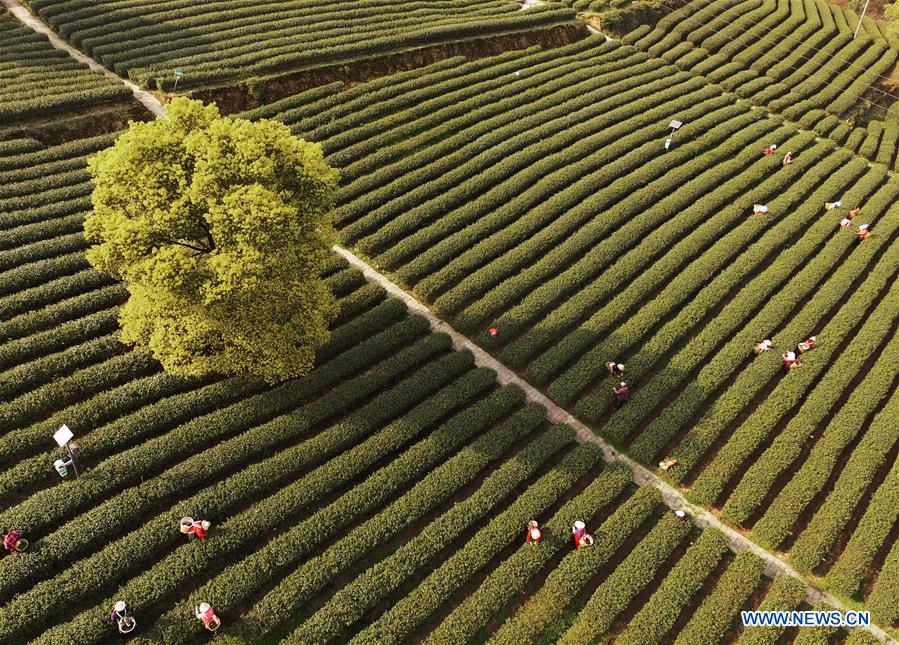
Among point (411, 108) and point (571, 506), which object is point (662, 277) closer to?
point (571, 506)

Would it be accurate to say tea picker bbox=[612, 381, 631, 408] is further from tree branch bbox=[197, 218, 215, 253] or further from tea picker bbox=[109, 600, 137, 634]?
tea picker bbox=[109, 600, 137, 634]

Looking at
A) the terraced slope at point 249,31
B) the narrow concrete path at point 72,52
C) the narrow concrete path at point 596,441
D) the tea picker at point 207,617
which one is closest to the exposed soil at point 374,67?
the terraced slope at point 249,31

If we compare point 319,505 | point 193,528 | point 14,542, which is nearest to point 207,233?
point 193,528

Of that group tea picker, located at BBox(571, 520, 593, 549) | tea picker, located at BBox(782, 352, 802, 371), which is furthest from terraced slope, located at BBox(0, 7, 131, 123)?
tea picker, located at BBox(782, 352, 802, 371)

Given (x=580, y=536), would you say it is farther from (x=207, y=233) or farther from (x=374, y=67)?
(x=374, y=67)

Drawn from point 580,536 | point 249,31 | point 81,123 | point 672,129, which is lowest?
point 580,536

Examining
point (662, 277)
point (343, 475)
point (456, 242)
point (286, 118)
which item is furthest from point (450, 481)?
point (286, 118)
